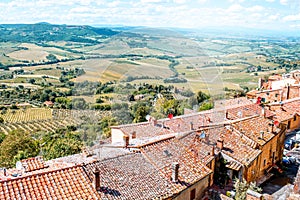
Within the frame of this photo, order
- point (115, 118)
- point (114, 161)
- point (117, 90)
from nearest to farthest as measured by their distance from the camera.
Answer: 1. point (117, 90)
2. point (115, 118)
3. point (114, 161)

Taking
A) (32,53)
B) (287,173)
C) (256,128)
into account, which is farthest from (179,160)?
(32,53)

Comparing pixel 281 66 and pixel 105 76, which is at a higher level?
pixel 105 76

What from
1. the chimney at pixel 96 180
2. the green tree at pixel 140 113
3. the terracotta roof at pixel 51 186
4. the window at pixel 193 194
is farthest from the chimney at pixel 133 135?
the chimney at pixel 96 180

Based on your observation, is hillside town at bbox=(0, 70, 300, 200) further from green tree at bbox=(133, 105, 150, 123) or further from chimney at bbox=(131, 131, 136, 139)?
green tree at bbox=(133, 105, 150, 123)

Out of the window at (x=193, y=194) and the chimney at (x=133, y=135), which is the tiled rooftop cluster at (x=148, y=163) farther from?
the window at (x=193, y=194)

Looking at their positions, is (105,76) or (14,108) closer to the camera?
(105,76)

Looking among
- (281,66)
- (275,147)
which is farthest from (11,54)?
(275,147)

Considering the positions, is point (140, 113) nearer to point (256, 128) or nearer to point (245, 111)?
point (256, 128)

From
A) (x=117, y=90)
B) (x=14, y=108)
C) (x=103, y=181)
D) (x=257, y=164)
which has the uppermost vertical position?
(x=117, y=90)

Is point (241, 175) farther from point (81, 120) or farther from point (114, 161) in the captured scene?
point (81, 120)
